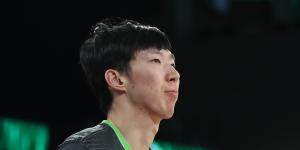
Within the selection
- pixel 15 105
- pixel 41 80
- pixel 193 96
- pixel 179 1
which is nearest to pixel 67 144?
pixel 15 105

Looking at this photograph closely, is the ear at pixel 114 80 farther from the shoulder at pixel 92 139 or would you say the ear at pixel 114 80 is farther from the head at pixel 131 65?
the shoulder at pixel 92 139

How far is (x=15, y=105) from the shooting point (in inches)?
154

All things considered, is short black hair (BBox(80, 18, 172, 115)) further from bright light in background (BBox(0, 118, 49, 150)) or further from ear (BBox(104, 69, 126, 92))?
bright light in background (BBox(0, 118, 49, 150))

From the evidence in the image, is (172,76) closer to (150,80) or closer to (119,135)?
(150,80)

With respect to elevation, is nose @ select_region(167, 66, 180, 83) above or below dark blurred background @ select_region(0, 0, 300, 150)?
above

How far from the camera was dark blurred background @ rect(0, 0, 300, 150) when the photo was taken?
4168mm

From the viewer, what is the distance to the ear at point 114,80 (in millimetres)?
1570

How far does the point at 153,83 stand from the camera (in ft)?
5.02

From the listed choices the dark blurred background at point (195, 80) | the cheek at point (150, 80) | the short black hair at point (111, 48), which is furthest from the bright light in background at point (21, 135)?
the cheek at point (150, 80)

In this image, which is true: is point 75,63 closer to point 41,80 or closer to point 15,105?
point 41,80

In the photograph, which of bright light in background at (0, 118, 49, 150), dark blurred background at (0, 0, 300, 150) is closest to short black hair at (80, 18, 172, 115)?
bright light in background at (0, 118, 49, 150)

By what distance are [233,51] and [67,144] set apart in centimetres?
318

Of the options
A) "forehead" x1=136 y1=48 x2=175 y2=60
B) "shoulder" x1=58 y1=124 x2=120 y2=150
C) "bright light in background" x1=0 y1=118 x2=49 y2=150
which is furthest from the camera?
"bright light in background" x1=0 y1=118 x2=49 y2=150

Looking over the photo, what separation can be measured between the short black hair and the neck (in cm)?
5
